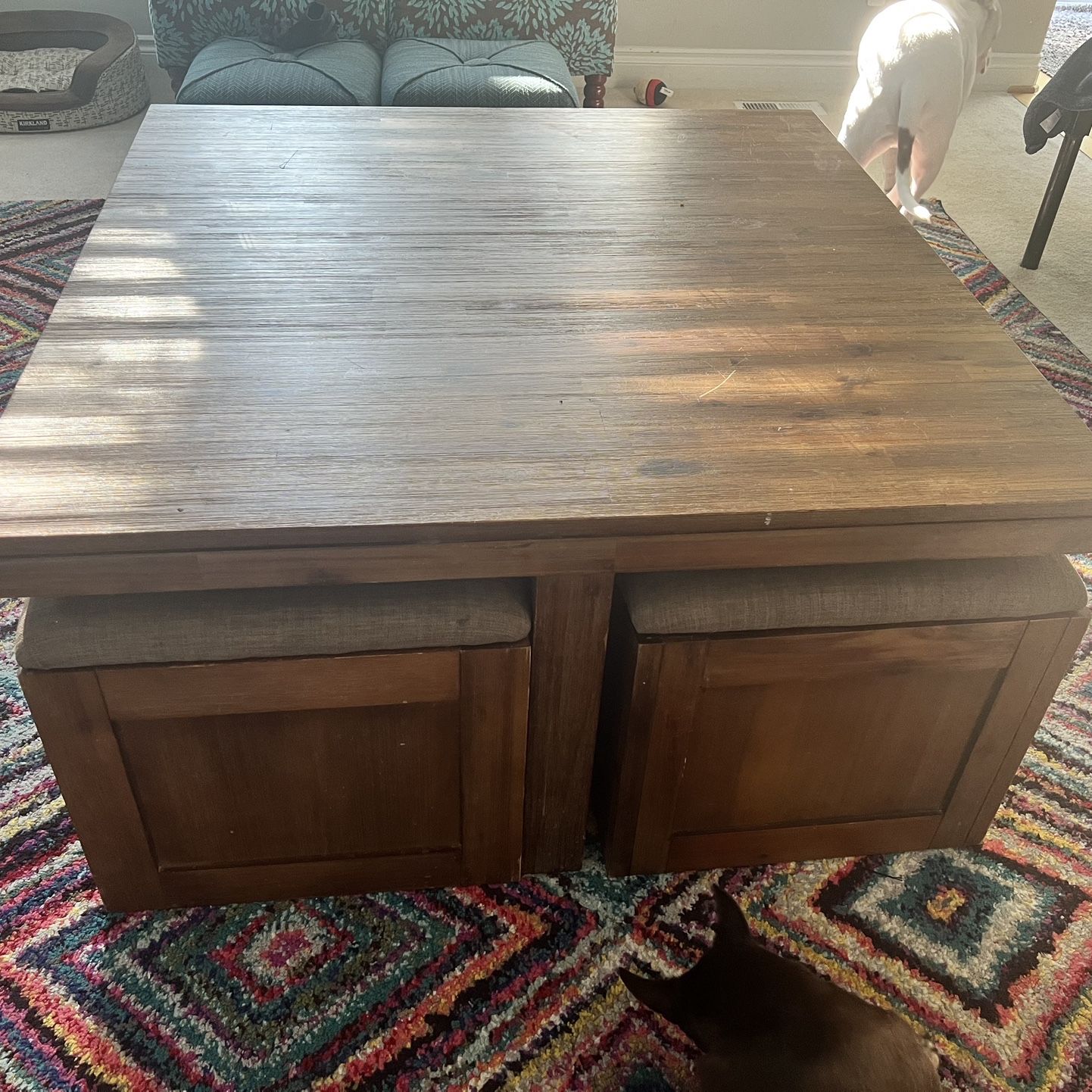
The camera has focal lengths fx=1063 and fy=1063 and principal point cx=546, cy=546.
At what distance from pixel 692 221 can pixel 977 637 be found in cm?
70

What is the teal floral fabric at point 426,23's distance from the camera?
268cm

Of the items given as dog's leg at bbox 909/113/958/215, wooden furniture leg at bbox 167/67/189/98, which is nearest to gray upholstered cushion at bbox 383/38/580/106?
wooden furniture leg at bbox 167/67/189/98

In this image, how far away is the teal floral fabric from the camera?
268cm

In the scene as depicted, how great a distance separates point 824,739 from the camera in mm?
1119

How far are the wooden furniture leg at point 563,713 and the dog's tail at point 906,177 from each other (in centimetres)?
167

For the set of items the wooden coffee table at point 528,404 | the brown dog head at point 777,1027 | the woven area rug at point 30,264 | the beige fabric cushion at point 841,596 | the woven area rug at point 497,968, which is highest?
the wooden coffee table at point 528,404

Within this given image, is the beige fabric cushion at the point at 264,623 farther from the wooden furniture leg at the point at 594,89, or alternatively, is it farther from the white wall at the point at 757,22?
the white wall at the point at 757,22

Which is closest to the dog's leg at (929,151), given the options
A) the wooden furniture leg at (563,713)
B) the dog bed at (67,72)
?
the wooden furniture leg at (563,713)

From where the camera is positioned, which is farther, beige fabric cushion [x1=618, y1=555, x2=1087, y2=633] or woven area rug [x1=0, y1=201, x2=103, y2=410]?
woven area rug [x1=0, y1=201, x2=103, y2=410]

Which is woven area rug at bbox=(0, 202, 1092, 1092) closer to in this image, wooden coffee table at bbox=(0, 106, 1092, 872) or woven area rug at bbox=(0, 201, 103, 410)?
wooden coffee table at bbox=(0, 106, 1092, 872)

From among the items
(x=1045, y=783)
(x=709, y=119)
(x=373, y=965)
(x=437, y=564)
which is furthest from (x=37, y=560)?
(x=709, y=119)

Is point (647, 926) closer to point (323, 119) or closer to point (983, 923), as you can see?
point (983, 923)

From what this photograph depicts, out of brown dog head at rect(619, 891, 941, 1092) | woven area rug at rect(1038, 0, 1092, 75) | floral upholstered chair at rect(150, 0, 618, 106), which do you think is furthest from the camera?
woven area rug at rect(1038, 0, 1092, 75)

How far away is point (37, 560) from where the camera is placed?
2.85ft
